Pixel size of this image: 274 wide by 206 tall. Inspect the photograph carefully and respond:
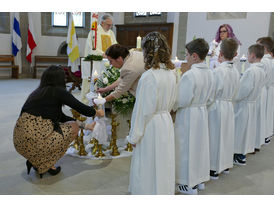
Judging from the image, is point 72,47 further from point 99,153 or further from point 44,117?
point 44,117

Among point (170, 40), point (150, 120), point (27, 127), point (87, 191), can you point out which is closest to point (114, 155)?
point (87, 191)

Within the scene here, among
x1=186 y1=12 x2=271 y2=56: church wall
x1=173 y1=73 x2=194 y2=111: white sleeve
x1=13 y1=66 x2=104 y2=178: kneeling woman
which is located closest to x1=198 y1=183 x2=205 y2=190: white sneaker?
x1=173 y1=73 x2=194 y2=111: white sleeve

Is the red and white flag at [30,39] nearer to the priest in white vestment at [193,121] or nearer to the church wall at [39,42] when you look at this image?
the church wall at [39,42]

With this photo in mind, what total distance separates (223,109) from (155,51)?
1304 mm

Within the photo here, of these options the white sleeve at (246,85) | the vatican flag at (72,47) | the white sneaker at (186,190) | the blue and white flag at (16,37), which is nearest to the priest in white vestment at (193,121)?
the white sneaker at (186,190)

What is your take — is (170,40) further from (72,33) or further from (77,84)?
(77,84)

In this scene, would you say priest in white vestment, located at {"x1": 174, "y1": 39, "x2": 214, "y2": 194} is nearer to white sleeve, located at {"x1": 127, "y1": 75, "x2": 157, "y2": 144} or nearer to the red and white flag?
white sleeve, located at {"x1": 127, "y1": 75, "x2": 157, "y2": 144}

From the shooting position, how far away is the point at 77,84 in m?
9.41

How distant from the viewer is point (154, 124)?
242 cm

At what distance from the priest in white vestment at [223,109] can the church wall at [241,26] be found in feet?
24.3

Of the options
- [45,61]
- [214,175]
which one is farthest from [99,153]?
[45,61]

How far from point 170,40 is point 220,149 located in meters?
9.61

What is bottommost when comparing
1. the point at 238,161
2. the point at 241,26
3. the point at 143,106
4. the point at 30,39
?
the point at 238,161

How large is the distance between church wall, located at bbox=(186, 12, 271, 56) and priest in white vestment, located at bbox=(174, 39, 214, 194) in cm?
790
